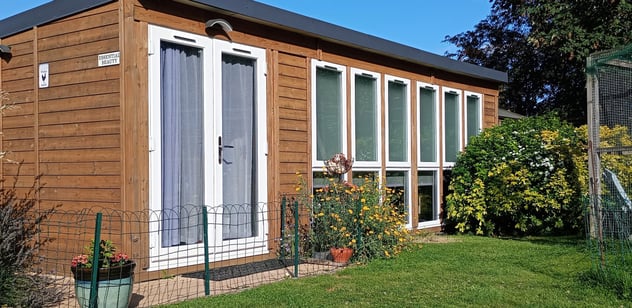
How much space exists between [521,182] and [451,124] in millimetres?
1961

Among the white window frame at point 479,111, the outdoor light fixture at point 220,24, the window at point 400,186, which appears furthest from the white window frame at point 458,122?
the outdoor light fixture at point 220,24

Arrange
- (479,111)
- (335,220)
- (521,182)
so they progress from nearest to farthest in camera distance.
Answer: (335,220) → (521,182) → (479,111)

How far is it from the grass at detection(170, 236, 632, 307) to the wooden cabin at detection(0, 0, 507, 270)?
1.50 m

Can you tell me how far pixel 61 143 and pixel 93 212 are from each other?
893 mm

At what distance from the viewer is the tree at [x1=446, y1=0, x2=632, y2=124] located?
16.0m

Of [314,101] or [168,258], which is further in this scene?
[314,101]

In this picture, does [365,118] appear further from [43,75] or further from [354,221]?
[43,75]

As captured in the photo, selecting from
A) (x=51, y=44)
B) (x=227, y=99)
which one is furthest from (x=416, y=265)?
(x=51, y=44)

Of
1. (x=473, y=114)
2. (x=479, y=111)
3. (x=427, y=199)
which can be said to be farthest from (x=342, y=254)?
(x=479, y=111)

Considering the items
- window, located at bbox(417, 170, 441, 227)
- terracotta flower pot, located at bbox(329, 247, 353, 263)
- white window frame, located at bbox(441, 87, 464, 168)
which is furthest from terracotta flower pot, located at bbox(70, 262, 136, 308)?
white window frame, located at bbox(441, 87, 464, 168)

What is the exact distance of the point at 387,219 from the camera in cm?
762

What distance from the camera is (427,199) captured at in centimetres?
1062

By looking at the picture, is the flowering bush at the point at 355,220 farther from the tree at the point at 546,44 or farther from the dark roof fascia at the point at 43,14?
the tree at the point at 546,44

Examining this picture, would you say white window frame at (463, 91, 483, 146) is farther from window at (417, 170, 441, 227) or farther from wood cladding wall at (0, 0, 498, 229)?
wood cladding wall at (0, 0, 498, 229)
